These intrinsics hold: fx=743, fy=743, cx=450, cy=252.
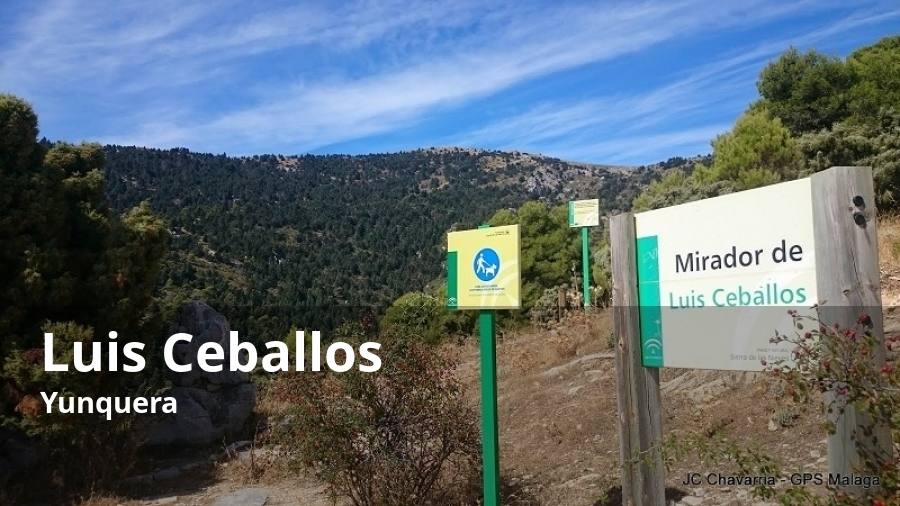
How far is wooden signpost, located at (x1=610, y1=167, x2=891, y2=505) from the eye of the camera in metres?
3.21

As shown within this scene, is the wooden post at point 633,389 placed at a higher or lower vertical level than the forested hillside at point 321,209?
lower

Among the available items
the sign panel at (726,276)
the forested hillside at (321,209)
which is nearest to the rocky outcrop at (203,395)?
the forested hillside at (321,209)

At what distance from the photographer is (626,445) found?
170 inches

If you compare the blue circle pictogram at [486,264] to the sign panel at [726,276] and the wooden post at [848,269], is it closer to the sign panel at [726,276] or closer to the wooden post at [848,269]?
the sign panel at [726,276]

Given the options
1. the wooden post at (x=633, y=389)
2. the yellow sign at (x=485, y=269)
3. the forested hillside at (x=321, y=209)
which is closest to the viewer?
the wooden post at (x=633, y=389)

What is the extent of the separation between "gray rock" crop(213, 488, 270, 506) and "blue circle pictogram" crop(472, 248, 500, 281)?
3758 mm

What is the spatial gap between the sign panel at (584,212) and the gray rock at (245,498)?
8724 millimetres

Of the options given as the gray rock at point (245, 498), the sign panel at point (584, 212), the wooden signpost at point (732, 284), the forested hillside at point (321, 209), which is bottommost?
the gray rock at point (245, 498)

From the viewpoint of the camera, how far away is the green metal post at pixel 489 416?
16.8 ft

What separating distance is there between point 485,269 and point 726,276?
1.96 m

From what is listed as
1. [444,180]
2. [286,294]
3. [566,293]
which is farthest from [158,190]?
[566,293]

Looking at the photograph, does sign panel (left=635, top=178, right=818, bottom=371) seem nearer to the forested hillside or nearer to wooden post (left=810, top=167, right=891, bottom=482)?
wooden post (left=810, top=167, right=891, bottom=482)

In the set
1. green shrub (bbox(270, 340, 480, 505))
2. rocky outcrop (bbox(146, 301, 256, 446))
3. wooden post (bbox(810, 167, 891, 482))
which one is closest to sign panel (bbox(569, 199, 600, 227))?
rocky outcrop (bbox(146, 301, 256, 446))

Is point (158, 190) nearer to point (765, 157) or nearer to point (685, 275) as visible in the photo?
point (765, 157)
